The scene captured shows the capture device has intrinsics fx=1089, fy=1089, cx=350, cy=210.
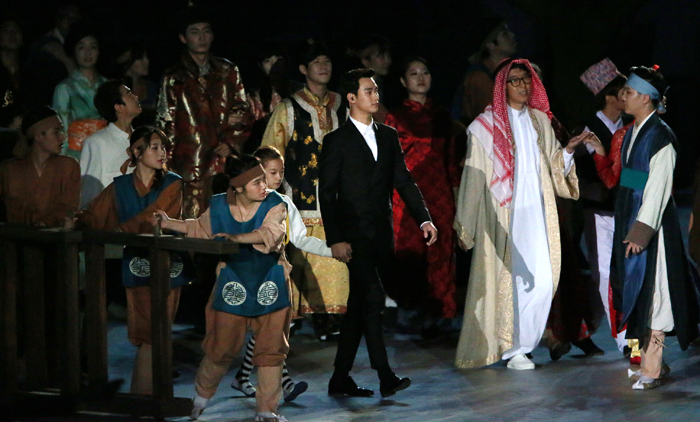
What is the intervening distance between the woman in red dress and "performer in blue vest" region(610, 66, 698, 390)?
148cm

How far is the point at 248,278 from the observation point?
15.3ft

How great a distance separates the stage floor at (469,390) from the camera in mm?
4816

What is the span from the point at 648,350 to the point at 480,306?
93cm

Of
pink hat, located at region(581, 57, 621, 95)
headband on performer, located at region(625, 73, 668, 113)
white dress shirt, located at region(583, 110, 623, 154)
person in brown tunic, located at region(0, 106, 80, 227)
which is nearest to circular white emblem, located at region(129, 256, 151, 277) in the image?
person in brown tunic, located at region(0, 106, 80, 227)

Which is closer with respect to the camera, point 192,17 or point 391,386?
point 391,386

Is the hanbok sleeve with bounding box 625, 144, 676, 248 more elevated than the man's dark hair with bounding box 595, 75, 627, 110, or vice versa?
the man's dark hair with bounding box 595, 75, 627, 110

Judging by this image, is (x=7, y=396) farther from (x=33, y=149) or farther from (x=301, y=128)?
(x=301, y=128)

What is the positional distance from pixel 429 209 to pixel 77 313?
2.58 m

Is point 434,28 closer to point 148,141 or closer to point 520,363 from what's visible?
point 520,363

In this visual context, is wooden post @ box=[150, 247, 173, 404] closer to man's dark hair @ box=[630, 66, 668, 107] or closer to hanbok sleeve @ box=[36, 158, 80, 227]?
hanbok sleeve @ box=[36, 158, 80, 227]

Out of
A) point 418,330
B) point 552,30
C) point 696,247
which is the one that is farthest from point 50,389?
point 552,30

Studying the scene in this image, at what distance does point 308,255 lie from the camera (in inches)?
265

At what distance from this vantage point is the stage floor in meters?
4.82

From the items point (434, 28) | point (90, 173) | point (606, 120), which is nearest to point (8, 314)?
point (90, 173)
